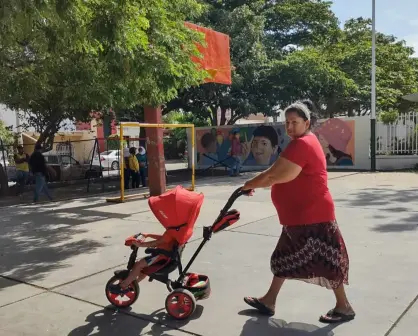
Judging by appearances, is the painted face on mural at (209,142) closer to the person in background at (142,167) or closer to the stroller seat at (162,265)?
the person in background at (142,167)

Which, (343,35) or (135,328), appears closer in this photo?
(135,328)

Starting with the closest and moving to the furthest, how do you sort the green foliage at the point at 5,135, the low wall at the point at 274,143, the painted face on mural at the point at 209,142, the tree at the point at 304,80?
the green foliage at the point at 5,135, the low wall at the point at 274,143, the tree at the point at 304,80, the painted face on mural at the point at 209,142

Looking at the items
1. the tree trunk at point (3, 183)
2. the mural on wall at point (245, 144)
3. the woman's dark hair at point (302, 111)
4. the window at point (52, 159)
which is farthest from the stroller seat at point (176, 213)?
the window at point (52, 159)

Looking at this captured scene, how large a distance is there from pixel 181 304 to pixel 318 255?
1200mm

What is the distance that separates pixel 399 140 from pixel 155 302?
1526 centimetres

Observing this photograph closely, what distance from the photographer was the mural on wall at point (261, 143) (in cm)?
1798

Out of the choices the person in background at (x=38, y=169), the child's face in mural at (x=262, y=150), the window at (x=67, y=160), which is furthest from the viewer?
the child's face in mural at (x=262, y=150)

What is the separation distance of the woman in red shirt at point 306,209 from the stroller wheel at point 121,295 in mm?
1381

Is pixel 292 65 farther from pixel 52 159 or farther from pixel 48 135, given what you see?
pixel 52 159

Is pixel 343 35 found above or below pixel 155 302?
above

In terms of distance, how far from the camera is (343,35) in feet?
92.6

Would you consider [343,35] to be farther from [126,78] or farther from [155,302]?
[155,302]

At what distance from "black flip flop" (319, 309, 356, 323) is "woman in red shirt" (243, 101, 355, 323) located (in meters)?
0.02

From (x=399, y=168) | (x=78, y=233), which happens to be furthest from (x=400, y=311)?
(x=399, y=168)
